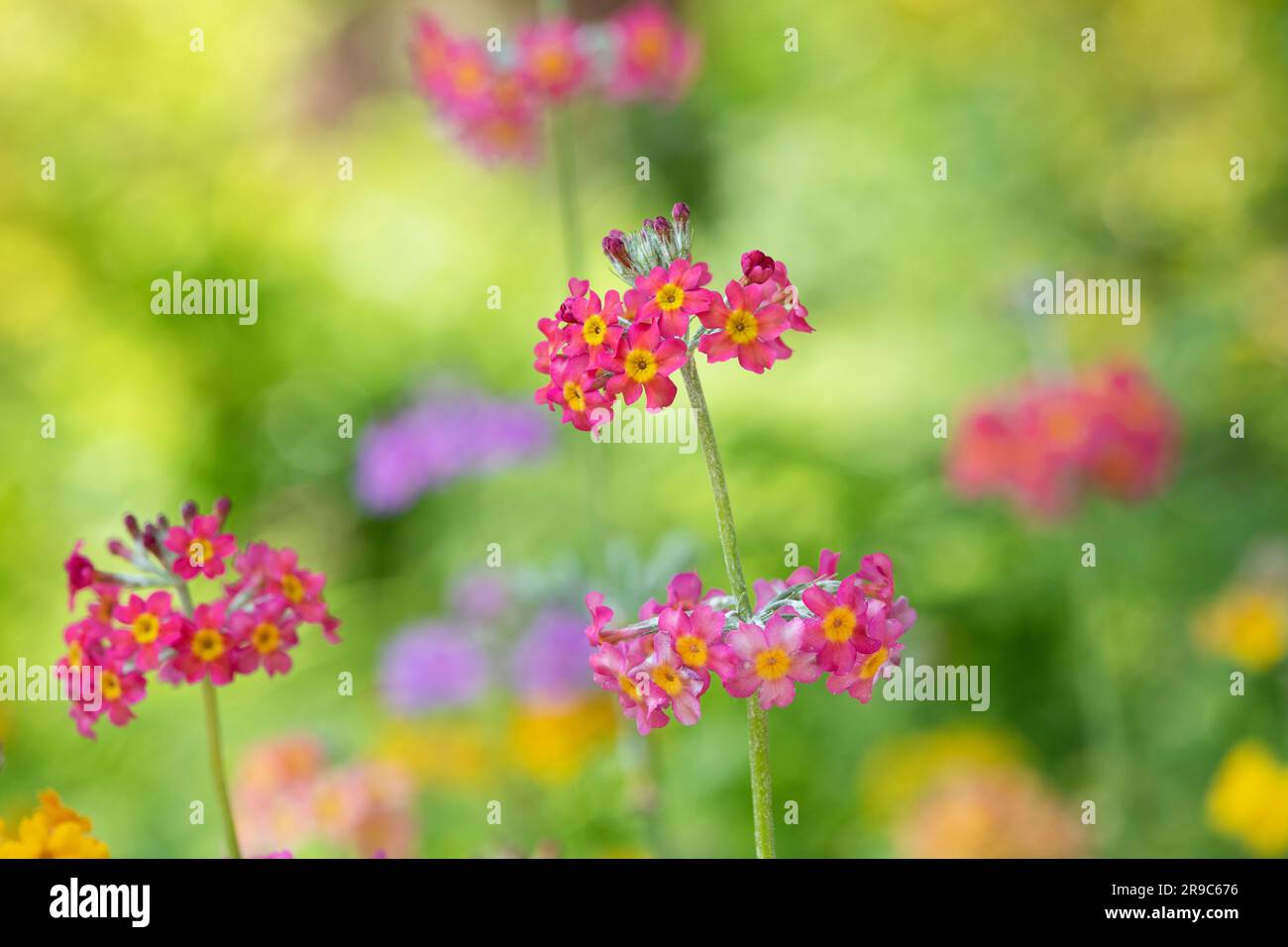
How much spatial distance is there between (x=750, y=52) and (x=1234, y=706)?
2.25 meters

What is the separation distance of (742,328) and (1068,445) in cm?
117

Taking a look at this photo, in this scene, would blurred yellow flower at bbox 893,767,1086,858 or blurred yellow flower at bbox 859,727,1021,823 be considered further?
blurred yellow flower at bbox 859,727,1021,823

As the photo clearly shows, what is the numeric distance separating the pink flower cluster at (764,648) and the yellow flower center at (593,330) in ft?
0.51

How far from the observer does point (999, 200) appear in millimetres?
3061

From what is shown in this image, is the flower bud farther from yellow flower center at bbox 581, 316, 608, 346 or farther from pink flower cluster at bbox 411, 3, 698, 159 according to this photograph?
pink flower cluster at bbox 411, 3, 698, 159

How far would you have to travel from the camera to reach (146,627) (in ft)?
2.72

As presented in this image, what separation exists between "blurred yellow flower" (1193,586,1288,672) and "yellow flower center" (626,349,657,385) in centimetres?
133

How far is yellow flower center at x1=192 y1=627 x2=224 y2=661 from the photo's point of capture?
83cm

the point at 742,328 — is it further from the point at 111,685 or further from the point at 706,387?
the point at 706,387
